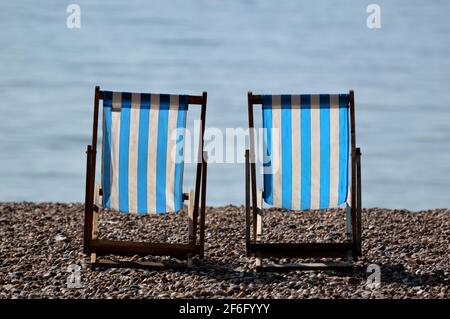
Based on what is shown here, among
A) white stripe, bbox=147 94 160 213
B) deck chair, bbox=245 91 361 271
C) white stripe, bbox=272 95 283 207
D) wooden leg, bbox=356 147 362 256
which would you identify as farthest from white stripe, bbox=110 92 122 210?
wooden leg, bbox=356 147 362 256

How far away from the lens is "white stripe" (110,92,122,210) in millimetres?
5043

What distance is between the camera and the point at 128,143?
5074 mm

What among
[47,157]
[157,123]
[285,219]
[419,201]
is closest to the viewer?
[157,123]

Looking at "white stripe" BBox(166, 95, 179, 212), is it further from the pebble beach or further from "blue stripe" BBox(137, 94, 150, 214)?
the pebble beach

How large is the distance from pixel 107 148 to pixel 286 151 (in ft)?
2.59

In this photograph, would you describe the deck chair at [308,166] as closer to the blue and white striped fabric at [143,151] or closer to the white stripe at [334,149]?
the white stripe at [334,149]

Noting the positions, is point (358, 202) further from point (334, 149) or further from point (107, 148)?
point (107, 148)

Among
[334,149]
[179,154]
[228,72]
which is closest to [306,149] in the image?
[334,149]

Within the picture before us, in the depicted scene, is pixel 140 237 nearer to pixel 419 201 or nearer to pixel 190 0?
pixel 419 201

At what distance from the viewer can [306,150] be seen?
16.7 feet

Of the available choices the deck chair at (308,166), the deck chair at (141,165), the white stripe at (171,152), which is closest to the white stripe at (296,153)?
the deck chair at (308,166)

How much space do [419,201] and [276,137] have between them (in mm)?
2573

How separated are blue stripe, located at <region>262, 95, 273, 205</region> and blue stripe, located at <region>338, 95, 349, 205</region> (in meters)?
0.31
